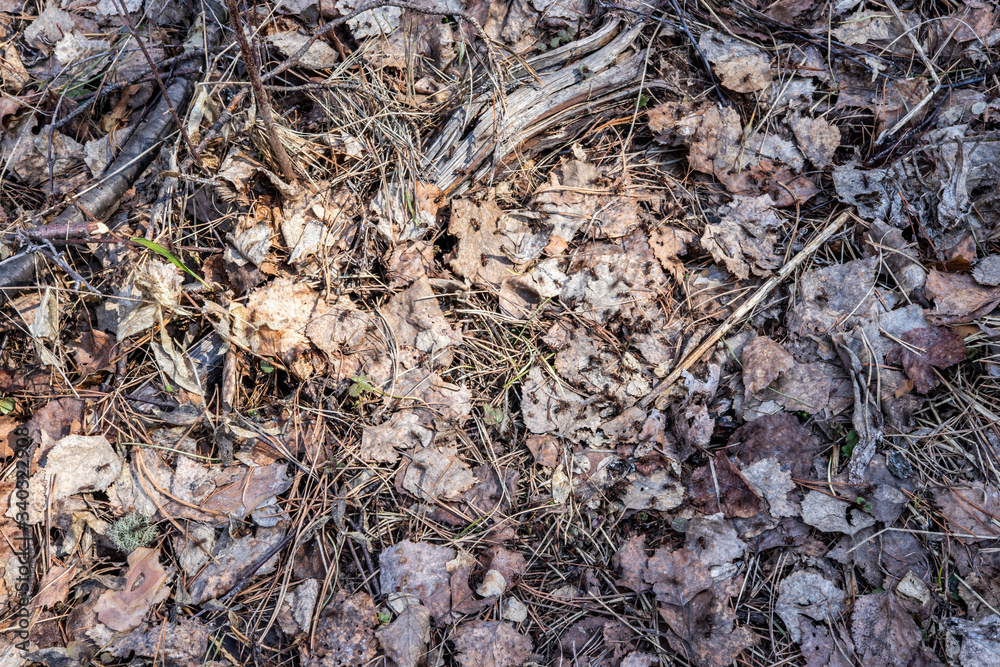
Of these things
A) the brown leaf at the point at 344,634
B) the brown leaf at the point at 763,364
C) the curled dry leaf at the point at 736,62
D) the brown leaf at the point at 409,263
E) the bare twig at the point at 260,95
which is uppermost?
the bare twig at the point at 260,95

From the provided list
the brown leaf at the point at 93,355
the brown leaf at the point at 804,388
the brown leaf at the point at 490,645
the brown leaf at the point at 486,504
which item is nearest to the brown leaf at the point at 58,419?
the brown leaf at the point at 93,355

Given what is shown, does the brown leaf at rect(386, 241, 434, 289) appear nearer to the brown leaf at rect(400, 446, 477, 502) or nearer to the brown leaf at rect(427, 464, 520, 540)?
the brown leaf at rect(400, 446, 477, 502)

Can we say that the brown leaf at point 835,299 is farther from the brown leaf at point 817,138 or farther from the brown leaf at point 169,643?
the brown leaf at point 169,643

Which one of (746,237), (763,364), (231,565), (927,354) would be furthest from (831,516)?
(231,565)

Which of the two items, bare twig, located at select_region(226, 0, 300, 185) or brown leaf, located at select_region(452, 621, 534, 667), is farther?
brown leaf, located at select_region(452, 621, 534, 667)

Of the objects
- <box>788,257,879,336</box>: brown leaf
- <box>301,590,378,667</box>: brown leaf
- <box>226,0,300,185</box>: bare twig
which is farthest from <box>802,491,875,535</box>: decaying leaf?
<box>226,0,300,185</box>: bare twig

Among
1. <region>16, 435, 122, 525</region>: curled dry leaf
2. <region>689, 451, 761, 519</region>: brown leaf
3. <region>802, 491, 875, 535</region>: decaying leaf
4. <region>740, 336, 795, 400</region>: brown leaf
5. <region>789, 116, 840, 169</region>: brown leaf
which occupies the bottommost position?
<region>802, 491, 875, 535</region>: decaying leaf

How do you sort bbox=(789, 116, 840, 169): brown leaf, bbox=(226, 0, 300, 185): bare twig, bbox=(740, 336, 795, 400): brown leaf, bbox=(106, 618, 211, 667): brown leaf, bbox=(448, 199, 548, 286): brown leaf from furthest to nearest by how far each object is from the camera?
bbox=(789, 116, 840, 169): brown leaf → bbox=(448, 199, 548, 286): brown leaf → bbox=(740, 336, 795, 400): brown leaf → bbox=(106, 618, 211, 667): brown leaf → bbox=(226, 0, 300, 185): bare twig

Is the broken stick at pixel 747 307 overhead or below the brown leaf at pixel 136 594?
below
